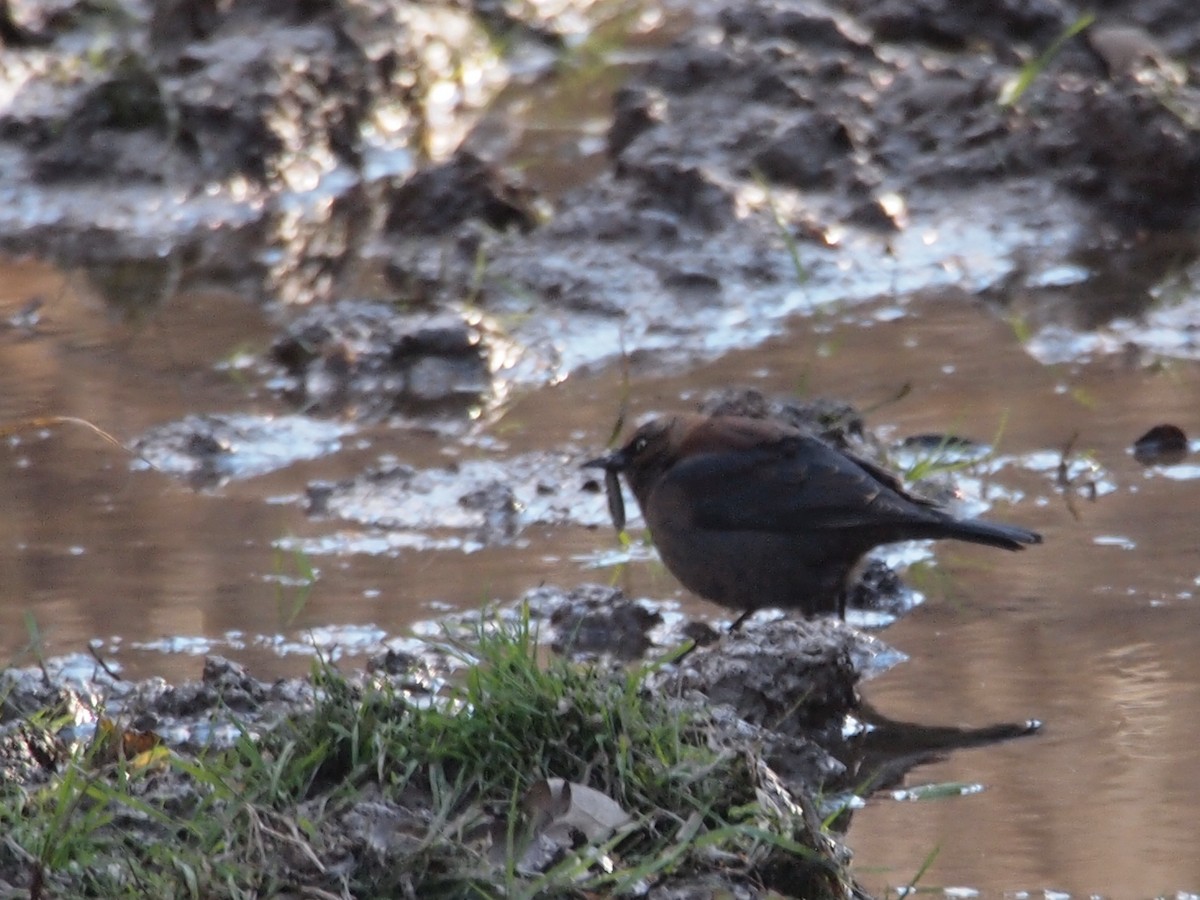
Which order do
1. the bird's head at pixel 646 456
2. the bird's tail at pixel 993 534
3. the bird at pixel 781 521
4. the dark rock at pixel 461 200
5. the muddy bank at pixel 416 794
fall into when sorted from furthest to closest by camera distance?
the dark rock at pixel 461 200 → the bird's head at pixel 646 456 → the bird at pixel 781 521 → the bird's tail at pixel 993 534 → the muddy bank at pixel 416 794

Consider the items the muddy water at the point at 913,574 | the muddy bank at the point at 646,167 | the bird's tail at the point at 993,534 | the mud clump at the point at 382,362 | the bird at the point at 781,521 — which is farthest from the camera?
the muddy bank at the point at 646,167

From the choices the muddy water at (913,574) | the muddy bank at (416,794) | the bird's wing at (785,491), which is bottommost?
the muddy water at (913,574)

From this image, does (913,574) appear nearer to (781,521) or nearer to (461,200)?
(781,521)

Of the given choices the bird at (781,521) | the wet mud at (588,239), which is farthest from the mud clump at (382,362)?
the bird at (781,521)

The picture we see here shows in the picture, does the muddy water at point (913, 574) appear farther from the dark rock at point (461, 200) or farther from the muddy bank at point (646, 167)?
the dark rock at point (461, 200)

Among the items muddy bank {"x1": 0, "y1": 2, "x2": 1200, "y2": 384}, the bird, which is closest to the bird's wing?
the bird

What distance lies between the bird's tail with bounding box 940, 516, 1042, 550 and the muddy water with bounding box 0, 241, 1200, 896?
0.60ft

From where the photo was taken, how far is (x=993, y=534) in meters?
5.04

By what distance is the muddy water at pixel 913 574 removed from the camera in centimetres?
389

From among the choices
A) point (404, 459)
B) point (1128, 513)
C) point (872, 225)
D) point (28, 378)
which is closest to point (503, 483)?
point (404, 459)

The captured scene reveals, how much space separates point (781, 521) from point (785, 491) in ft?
0.28

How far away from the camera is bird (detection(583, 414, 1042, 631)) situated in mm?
5180

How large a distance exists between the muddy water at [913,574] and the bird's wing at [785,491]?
0.31 metres

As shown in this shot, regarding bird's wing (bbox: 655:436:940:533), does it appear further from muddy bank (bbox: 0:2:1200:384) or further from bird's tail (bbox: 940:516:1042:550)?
muddy bank (bbox: 0:2:1200:384)
